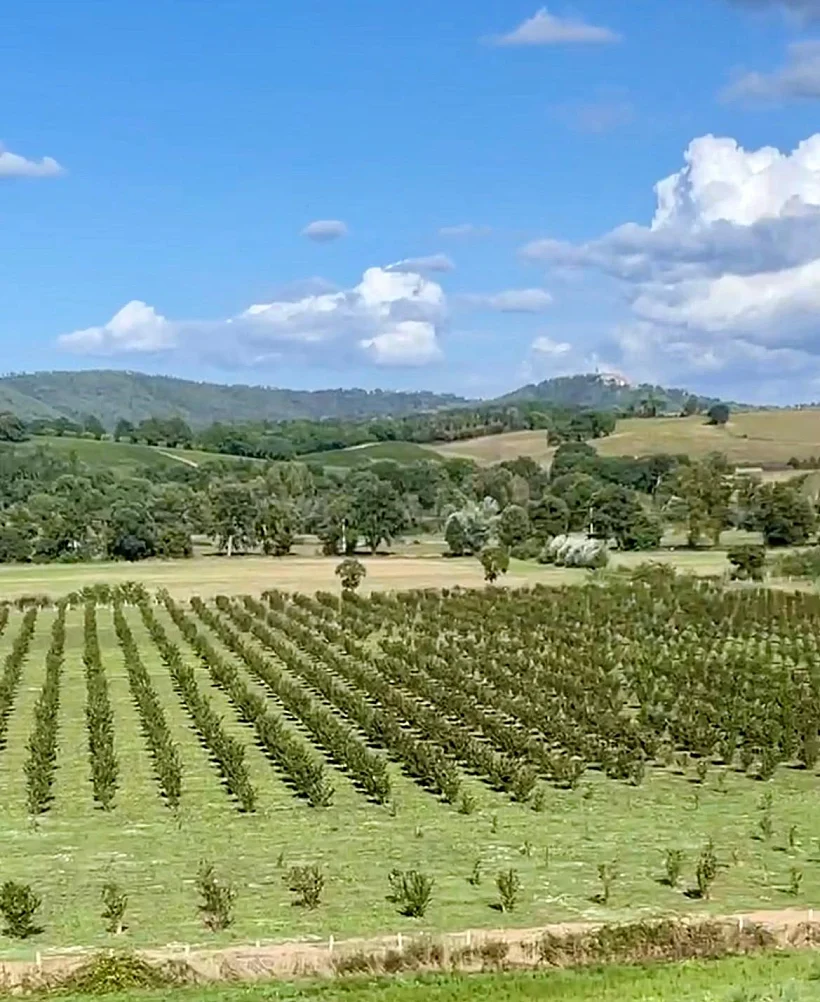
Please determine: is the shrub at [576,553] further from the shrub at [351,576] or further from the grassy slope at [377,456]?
the grassy slope at [377,456]

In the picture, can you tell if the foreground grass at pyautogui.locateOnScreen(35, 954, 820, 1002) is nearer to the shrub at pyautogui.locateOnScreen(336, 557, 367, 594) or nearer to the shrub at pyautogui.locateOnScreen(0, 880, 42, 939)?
the shrub at pyautogui.locateOnScreen(0, 880, 42, 939)

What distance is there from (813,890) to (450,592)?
52081 mm

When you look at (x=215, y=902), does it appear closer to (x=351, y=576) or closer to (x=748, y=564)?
(x=351, y=576)

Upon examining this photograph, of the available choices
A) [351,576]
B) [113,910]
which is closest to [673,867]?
[113,910]

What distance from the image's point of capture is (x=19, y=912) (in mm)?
21250

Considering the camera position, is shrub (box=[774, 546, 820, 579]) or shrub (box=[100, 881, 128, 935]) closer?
shrub (box=[100, 881, 128, 935])

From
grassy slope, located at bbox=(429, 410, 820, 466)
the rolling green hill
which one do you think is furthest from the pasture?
the rolling green hill

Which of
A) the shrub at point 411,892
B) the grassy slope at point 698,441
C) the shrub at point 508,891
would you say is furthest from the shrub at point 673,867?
the grassy slope at point 698,441

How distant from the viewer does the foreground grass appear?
1684 centimetres

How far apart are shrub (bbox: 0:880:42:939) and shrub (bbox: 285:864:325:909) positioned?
12.2 feet

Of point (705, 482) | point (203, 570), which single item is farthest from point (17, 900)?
point (705, 482)

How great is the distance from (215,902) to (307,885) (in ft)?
5.36

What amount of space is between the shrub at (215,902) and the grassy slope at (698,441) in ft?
428

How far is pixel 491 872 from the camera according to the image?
24453mm
